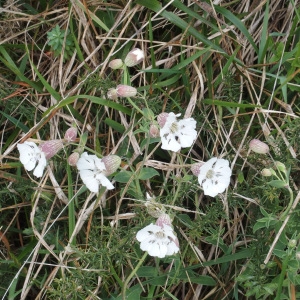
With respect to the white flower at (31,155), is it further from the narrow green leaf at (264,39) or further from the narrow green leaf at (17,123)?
the narrow green leaf at (264,39)

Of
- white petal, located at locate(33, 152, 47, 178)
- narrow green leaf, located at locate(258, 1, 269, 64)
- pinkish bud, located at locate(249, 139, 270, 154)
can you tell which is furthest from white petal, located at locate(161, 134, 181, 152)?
narrow green leaf, located at locate(258, 1, 269, 64)

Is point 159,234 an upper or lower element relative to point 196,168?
lower

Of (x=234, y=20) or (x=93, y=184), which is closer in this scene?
(x=93, y=184)

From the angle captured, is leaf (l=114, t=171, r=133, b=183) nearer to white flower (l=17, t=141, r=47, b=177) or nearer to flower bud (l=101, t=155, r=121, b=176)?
flower bud (l=101, t=155, r=121, b=176)

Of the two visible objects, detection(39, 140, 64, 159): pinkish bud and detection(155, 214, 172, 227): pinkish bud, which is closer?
detection(155, 214, 172, 227): pinkish bud

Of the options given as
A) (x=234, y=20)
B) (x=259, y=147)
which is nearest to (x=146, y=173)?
(x=259, y=147)

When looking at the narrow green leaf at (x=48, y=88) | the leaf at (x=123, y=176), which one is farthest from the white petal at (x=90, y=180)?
the narrow green leaf at (x=48, y=88)

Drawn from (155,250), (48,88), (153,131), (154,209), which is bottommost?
(155,250)

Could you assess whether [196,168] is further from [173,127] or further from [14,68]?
[14,68]
